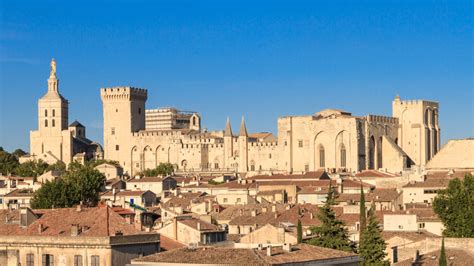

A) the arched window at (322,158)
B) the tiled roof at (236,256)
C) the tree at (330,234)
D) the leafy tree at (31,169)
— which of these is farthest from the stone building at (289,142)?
the tiled roof at (236,256)

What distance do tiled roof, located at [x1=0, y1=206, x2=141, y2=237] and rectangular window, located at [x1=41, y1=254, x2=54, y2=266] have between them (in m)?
0.72

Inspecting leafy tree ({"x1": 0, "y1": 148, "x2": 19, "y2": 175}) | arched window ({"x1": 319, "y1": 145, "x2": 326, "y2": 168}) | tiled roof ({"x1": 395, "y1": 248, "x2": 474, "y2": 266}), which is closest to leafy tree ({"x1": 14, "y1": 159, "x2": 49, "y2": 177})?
leafy tree ({"x1": 0, "y1": 148, "x2": 19, "y2": 175})

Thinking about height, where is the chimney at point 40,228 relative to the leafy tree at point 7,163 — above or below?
below

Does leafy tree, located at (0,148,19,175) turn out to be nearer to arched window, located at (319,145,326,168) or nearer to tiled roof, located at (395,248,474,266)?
arched window, located at (319,145,326,168)

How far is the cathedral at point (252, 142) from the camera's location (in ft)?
406

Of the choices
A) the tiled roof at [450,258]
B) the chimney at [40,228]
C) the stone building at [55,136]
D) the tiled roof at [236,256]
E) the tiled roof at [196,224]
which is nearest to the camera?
the tiled roof at [236,256]

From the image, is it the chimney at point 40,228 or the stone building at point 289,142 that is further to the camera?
the stone building at point 289,142

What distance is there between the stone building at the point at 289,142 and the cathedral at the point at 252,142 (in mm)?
99

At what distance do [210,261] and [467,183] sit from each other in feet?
98.7

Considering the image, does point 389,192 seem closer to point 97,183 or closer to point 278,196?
point 278,196

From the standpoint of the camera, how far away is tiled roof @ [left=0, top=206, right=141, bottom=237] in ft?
118

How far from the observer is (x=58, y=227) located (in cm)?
3728

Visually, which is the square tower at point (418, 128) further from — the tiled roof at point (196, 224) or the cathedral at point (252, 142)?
the tiled roof at point (196, 224)

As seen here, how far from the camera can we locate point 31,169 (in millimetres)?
118750
